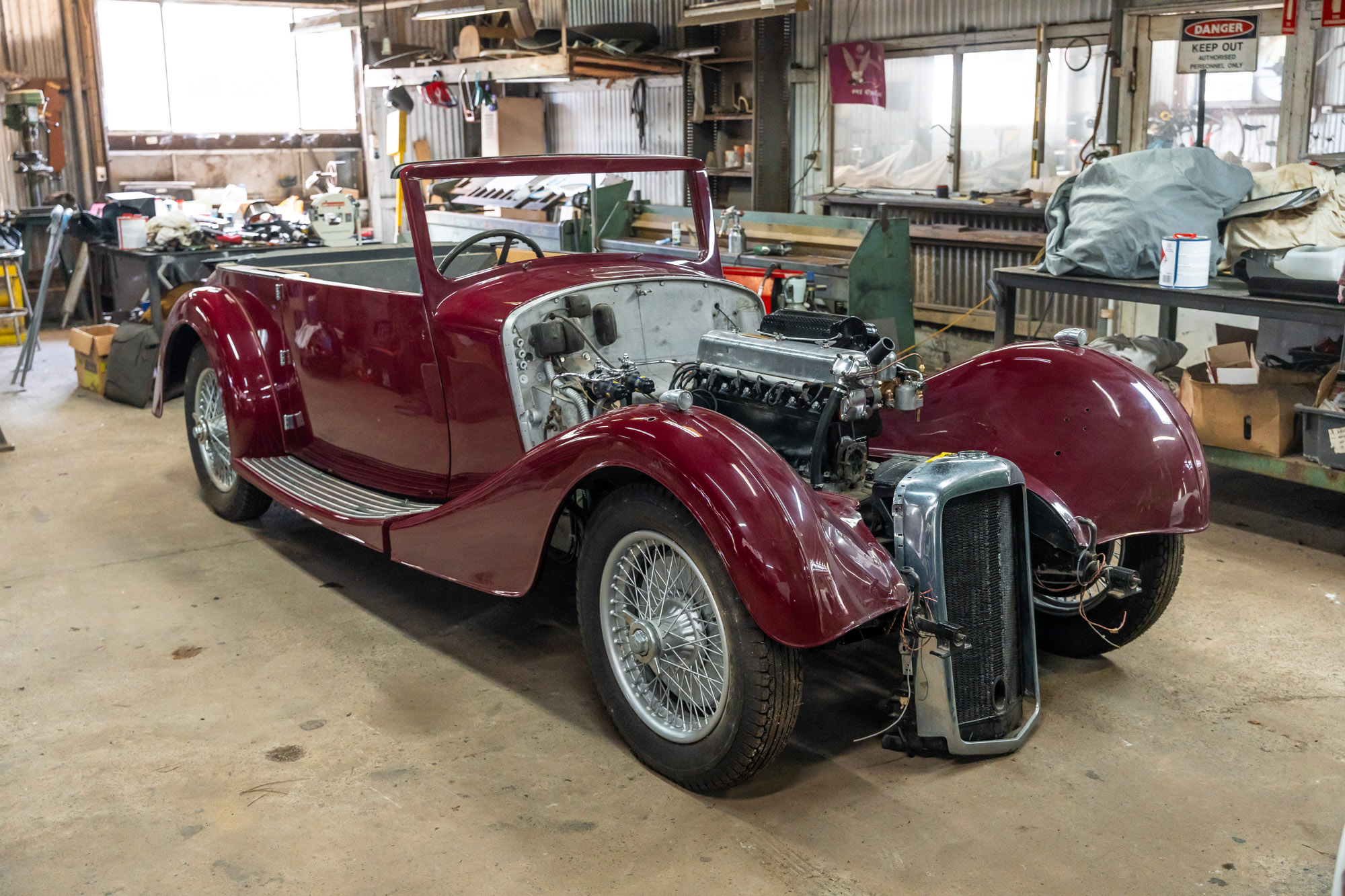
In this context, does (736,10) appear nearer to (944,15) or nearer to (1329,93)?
(944,15)

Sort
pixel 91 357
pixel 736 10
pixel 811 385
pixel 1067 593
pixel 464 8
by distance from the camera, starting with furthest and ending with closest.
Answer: pixel 464 8
pixel 736 10
pixel 91 357
pixel 1067 593
pixel 811 385

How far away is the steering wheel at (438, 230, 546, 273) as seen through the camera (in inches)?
146

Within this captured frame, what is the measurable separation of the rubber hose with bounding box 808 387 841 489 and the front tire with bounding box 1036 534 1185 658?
884 millimetres

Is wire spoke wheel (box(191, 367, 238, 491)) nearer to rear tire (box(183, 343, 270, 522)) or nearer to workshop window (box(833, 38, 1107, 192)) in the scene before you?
rear tire (box(183, 343, 270, 522))

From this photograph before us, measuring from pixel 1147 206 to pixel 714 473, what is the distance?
331 cm

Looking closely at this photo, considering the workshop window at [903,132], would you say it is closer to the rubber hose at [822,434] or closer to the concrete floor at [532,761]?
the concrete floor at [532,761]

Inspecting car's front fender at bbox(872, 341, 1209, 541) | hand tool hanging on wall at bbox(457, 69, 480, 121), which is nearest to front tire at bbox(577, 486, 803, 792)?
car's front fender at bbox(872, 341, 1209, 541)

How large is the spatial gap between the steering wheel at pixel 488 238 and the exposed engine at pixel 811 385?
0.92 metres

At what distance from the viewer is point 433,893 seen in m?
2.30

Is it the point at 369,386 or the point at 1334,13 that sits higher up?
the point at 1334,13

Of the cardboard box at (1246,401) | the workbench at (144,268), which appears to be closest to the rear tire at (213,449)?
the workbench at (144,268)

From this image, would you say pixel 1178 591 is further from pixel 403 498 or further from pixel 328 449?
pixel 328 449

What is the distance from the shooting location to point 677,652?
2691 mm

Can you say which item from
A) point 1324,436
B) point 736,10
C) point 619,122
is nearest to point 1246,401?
point 1324,436
